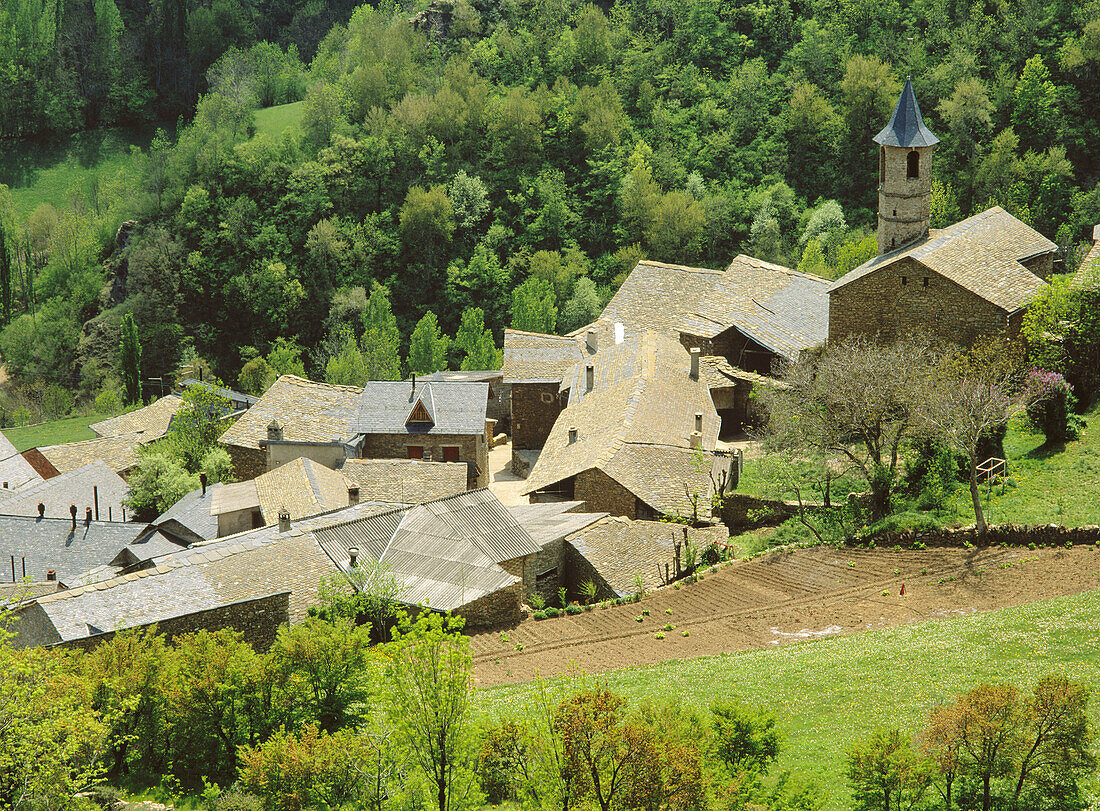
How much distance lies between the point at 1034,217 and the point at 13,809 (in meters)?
75.3

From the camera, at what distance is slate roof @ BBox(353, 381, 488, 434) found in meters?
55.8

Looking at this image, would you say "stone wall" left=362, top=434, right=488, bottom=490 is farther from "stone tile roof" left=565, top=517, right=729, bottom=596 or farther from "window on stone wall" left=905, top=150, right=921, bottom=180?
"window on stone wall" left=905, top=150, right=921, bottom=180

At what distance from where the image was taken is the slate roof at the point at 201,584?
33281mm

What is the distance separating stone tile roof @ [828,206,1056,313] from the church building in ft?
0.13

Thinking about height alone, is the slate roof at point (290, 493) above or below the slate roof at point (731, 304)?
below

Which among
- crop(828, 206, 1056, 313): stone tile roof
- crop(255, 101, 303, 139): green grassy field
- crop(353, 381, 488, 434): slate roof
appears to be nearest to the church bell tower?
crop(828, 206, 1056, 313): stone tile roof

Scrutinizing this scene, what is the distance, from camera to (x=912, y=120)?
51.2 meters

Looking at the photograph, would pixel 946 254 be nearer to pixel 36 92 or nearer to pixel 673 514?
pixel 673 514

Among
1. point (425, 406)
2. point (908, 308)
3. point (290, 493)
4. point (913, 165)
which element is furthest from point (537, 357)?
point (913, 165)

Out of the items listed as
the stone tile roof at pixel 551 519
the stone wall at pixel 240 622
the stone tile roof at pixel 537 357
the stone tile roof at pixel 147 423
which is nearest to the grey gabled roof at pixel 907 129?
the stone tile roof at pixel 537 357

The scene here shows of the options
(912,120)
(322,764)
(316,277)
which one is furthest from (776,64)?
(322,764)

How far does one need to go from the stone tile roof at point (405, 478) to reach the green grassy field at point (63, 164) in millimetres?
78691

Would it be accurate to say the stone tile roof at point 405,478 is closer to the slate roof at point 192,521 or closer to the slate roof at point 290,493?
the slate roof at point 290,493

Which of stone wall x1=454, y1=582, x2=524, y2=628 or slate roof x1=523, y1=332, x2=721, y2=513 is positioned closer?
stone wall x1=454, y1=582, x2=524, y2=628
